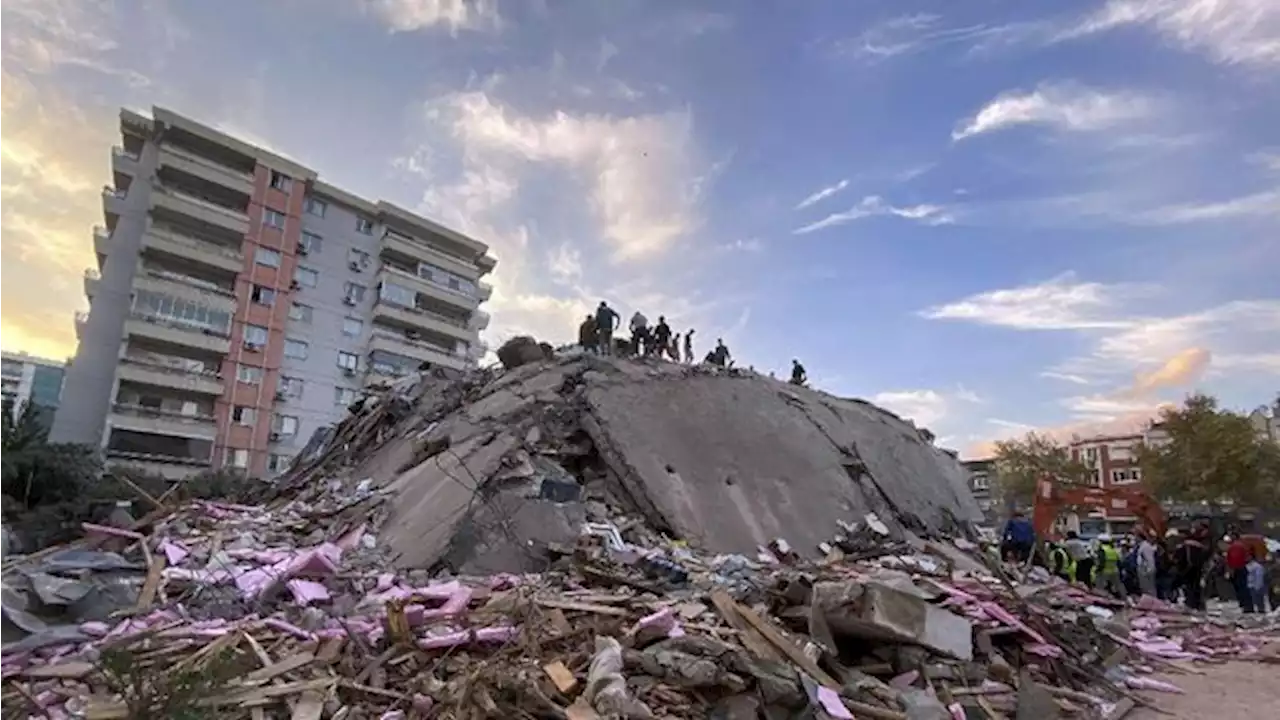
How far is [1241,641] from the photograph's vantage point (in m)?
9.27

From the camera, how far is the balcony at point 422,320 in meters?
36.5

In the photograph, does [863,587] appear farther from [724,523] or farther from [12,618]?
[12,618]

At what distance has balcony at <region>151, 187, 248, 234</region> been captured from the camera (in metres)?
30.9

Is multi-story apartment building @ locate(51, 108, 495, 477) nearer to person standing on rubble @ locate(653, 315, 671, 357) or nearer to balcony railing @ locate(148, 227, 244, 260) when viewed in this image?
balcony railing @ locate(148, 227, 244, 260)

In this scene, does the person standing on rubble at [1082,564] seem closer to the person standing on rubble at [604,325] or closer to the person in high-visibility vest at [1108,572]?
the person in high-visibility vest at [1108,572]

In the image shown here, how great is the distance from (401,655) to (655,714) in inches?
76.4

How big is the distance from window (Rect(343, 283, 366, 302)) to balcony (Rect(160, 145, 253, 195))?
218 inches

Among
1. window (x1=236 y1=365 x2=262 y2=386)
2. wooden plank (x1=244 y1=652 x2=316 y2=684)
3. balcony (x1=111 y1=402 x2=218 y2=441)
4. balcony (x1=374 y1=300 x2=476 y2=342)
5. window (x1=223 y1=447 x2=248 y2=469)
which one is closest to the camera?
wooden plank (x1=244 y1=652 x2=316 y2=684)

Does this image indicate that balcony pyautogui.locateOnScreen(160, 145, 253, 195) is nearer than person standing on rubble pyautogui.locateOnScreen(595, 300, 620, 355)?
No

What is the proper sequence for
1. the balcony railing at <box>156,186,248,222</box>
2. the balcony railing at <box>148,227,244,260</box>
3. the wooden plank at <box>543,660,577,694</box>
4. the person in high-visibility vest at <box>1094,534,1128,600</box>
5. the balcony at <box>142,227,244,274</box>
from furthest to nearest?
the balcony railing at <box>156,186,248,222</box>, the balcony railing at <box>148,227,244,260</box>, the balcony at <box>142,227,244,274</box>, the person in high-visibility vest at <box>1094,534,1128,600</box>, the wooden plank at <box>543,660,577,694</box>

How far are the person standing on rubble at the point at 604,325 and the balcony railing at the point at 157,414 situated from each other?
2299cm

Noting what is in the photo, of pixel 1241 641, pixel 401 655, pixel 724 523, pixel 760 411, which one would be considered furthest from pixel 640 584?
pixel 1241 641

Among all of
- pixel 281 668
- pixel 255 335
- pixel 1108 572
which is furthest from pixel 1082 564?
pixel 255 335

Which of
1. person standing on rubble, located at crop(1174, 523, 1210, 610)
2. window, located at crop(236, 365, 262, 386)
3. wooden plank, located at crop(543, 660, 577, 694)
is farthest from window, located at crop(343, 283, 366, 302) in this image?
wooden plank, located at crop(543, 660, 577, 694)
